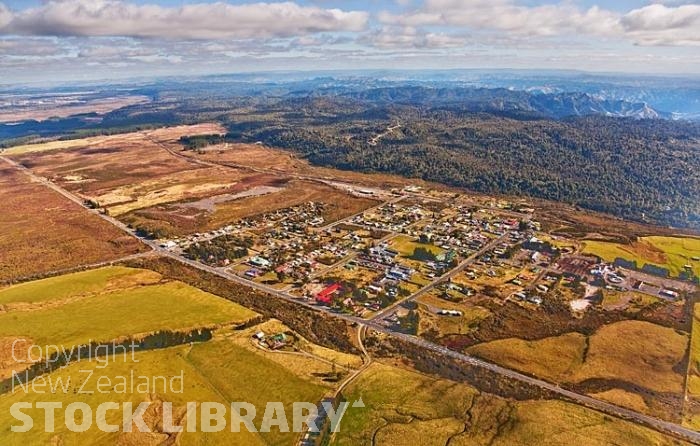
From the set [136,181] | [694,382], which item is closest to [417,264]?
[694,382]

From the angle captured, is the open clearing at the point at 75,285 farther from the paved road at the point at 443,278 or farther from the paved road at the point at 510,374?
the paved road at the point at 443,278

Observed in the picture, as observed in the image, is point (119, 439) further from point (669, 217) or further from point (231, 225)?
point (669, 217)

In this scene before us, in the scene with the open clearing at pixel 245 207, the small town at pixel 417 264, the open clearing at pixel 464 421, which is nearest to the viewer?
the open clearing at pixel 464 421

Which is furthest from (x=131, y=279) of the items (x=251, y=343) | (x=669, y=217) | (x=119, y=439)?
(x=669, y=217)

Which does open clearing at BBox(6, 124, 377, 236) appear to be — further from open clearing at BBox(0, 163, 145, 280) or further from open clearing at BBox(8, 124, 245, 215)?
open clearing at BBox(0, 163, 145, 280)

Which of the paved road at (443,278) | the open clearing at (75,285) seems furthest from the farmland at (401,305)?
the open clearing at (75,285)

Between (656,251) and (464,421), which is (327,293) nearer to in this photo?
(464,421)

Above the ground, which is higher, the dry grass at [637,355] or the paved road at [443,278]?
the paved road at [443,278]

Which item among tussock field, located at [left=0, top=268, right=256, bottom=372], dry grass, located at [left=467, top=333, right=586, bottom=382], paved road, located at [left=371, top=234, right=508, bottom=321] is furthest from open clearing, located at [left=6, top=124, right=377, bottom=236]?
dry grass, located at [left=467, top=333, right=586, bottom=382]
